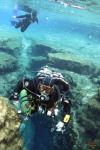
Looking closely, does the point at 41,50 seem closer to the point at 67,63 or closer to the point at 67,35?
the point at 67,63

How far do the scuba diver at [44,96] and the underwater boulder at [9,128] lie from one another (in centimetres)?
29

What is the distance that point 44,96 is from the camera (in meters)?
5.41

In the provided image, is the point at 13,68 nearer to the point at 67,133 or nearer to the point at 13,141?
the point at 67,133

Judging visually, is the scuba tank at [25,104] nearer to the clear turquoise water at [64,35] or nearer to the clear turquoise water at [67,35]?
the clear turquoise water at [64,35]

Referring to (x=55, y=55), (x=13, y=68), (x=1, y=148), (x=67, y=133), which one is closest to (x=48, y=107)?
(x=1, y=148)

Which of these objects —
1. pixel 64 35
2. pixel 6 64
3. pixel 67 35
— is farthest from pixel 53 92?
pixel 67 35

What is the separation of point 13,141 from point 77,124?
4530 mm

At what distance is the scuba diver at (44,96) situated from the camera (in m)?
5.50

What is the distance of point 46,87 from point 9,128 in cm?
113

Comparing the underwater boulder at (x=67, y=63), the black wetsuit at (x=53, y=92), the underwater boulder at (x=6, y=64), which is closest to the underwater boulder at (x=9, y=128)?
the black wetsuit at (x=53, y=92)

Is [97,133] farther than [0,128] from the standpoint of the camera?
Yes

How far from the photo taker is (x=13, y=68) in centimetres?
1653

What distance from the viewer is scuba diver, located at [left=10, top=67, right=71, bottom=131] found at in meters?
5.50

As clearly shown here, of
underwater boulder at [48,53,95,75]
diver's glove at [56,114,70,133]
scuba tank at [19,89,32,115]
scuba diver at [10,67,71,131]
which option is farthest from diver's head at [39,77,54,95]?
underwater boulder at [48,53,95,75]
